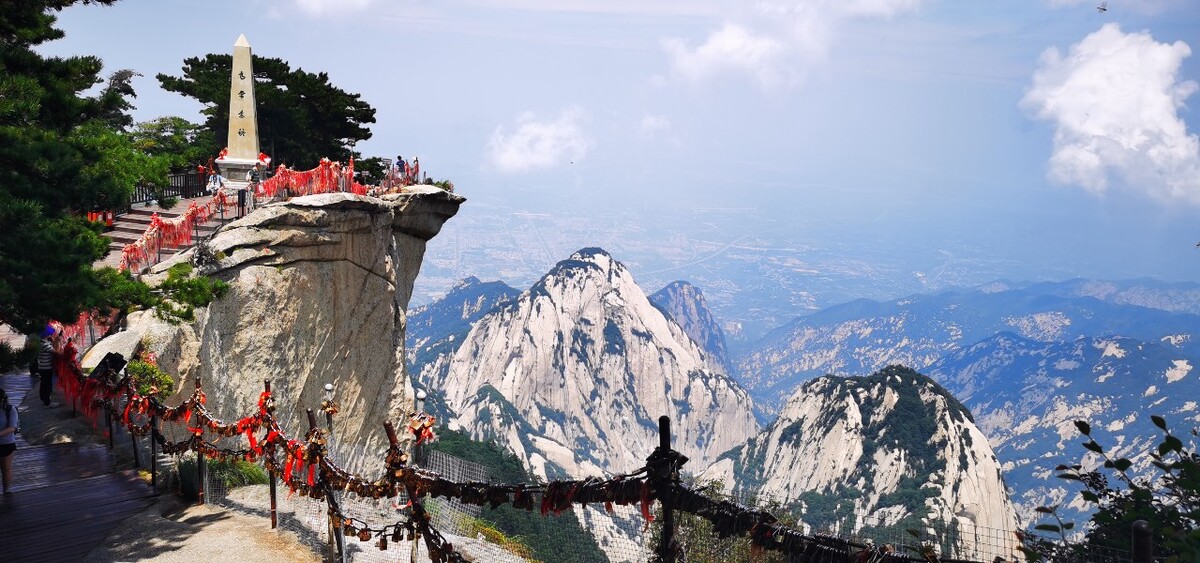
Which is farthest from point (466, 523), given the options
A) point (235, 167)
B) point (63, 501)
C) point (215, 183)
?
point (215, 183)

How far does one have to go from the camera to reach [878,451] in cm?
13575

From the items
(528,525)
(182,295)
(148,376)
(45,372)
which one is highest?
(182,295)

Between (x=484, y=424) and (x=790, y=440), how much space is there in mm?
57271

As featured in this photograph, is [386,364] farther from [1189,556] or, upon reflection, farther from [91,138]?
[1189,556]

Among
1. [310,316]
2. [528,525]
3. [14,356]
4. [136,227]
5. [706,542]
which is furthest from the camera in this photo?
[528,525]

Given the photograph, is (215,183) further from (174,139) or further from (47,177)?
(47,177)

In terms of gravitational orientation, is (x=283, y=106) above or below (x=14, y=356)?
above

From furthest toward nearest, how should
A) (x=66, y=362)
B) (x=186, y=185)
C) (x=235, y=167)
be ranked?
(x=186, y=185) → (x=235, y=167) → (x=66, y=362)

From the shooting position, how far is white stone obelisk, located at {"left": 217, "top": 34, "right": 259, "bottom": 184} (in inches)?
1396

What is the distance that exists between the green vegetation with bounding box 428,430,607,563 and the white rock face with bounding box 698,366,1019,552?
3753cm

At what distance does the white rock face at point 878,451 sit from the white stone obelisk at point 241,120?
3425 inches

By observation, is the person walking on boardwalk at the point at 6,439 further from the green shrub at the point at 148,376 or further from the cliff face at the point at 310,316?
the cliff face at the point at 310,316

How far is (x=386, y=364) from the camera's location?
133ft

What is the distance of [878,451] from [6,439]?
432 feet
